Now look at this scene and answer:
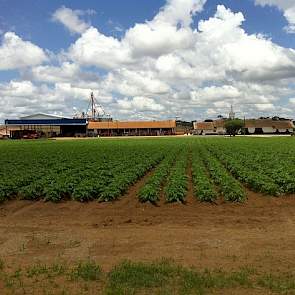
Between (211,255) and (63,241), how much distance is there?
4.43 m

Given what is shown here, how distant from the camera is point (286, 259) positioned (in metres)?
10.8

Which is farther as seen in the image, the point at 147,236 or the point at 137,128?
the point at 137,128

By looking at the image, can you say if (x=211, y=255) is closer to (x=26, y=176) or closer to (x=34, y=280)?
(x=34, y=280)

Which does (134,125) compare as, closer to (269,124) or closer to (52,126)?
(52,126)

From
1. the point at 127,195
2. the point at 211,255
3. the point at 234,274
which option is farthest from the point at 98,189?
the point at 234,274

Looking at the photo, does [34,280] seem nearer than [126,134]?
Yes

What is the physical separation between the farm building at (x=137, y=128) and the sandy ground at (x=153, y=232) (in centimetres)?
13682

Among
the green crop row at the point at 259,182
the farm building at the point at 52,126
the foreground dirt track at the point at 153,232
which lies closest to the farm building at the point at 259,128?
the farm building at the point at 52,126

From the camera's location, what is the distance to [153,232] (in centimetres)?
1406

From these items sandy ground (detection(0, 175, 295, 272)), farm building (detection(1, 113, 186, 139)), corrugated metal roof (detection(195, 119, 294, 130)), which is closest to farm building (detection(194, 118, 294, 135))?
corrugated metal roof (detection(195, 119, 294, 130))

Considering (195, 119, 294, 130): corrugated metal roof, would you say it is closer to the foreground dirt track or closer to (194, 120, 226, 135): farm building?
(194, 120, 226, 135): farm building

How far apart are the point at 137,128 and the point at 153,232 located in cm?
14529

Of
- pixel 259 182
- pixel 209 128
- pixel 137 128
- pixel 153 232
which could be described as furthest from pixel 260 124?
pixel 153 232

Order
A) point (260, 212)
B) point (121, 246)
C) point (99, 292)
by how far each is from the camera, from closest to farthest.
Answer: point (99, 292)
point (121, 246)
point (260, 212)
